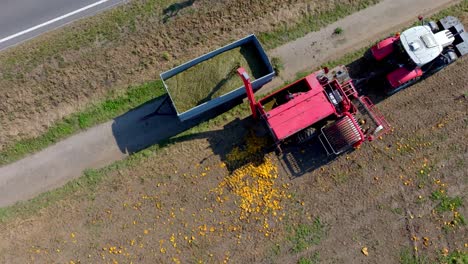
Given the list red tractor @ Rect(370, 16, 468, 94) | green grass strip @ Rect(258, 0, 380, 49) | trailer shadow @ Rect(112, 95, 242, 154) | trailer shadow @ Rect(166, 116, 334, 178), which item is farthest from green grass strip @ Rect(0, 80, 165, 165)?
red tractor @ Rect(370, 16, 468, 94)

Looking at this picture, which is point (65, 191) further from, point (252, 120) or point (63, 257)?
point (252, 120)

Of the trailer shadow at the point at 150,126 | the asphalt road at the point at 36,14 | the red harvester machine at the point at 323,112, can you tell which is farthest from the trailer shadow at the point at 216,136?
the asphalt road at the point at 36,14

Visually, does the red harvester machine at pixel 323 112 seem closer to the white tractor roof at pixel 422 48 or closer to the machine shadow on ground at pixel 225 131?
the machine shadow on ground at pixel 225 131

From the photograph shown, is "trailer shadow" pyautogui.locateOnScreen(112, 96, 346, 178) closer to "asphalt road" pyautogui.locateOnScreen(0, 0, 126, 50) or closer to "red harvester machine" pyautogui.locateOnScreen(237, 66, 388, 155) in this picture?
"red harvester machine" pyautogui.locateOnScreen(237, 66, 388, 155)

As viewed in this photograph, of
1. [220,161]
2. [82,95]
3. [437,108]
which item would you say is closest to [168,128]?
[220,161]

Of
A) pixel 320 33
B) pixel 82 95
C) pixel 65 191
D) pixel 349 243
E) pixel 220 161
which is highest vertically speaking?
pixel 82 95

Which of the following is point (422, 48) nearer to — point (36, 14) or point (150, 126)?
point (150, 126)

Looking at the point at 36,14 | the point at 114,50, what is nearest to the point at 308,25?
the point at 114,50
